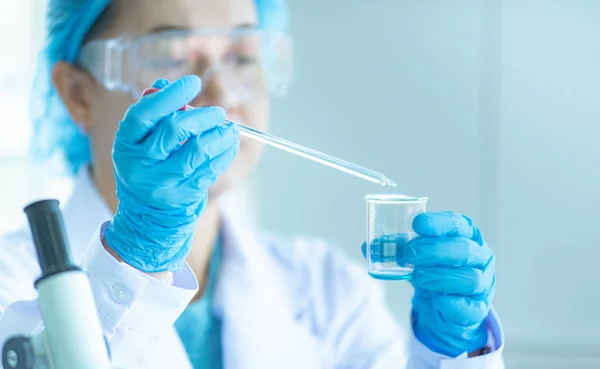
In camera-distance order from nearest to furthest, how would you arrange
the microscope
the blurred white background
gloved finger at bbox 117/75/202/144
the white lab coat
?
the microscope → gloved finger at bbox 117/75/202/144 → the white lab coat → the blurred white background

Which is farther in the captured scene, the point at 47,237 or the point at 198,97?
the point at 198,97

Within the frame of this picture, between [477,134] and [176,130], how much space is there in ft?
5.61

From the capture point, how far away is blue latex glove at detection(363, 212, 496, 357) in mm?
1233

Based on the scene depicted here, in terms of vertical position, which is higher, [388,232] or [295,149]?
[295,149]

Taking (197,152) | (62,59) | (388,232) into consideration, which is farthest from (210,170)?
(62,59)

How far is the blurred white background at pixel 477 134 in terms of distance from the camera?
2455mm

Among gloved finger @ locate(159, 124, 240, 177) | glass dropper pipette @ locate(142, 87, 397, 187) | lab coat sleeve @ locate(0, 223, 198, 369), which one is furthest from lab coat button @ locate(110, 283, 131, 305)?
glass dropper pipette @ locate(142, 87, 397, 187)

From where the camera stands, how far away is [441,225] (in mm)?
1235

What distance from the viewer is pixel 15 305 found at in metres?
1.01

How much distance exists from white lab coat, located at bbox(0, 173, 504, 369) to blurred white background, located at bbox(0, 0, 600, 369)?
71 cm

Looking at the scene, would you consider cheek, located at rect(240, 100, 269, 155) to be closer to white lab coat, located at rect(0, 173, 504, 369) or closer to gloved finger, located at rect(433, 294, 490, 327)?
white lab coat, located at rect(0, 173, 504, 369)

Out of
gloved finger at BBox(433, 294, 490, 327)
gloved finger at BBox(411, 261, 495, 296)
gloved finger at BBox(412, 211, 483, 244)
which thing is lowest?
gloved finger at BBox(433, 294, 490, 327)

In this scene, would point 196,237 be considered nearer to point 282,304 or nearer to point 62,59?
point 282,304

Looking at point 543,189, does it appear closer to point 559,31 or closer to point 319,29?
point 559,31
